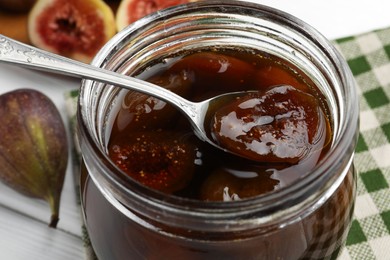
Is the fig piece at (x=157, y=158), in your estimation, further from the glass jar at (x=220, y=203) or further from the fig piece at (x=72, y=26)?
the fig piece at (x=72, y=26)

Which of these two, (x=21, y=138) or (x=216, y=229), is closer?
(x=216, y=229)

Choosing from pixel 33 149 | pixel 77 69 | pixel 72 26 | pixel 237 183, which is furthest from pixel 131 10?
pixel 237 183

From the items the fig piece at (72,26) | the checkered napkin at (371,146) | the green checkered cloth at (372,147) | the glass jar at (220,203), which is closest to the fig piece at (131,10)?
the fig piece at (72,26)

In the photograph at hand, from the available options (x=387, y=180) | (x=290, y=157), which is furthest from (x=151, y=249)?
(x=387, y=180)

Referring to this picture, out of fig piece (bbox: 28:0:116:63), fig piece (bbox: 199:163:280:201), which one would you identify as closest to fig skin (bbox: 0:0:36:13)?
fig piece (bbox: 28:0:116:63)

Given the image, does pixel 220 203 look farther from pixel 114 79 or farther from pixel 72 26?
pixel 72 26

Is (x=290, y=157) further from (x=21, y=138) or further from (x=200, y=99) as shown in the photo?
(x=21, y=138)

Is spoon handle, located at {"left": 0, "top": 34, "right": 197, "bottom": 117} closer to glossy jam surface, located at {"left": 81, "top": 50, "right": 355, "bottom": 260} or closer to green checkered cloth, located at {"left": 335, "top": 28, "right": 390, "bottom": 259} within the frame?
glossy jam surface, located at {"left": 81, "top": 50, "right": 355, "bottom": 260}
